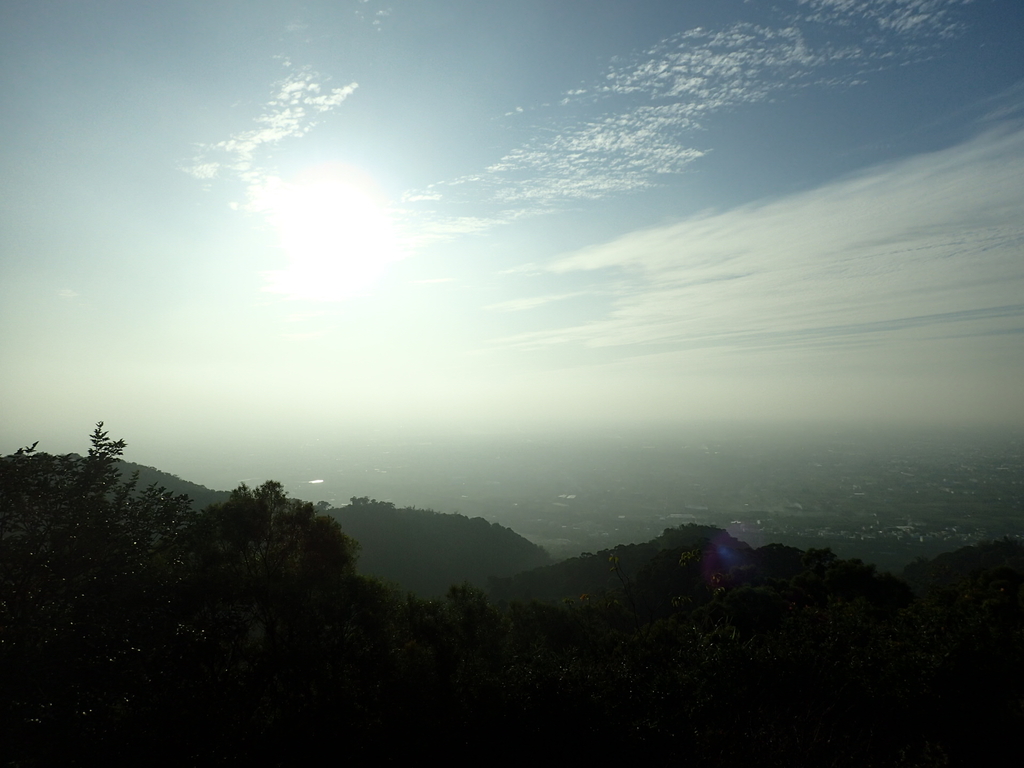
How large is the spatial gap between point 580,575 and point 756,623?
83.2 feet

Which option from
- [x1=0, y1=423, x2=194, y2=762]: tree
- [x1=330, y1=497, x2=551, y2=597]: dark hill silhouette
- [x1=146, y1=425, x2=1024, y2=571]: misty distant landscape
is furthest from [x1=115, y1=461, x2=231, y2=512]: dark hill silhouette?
[x1=0, y1=423, x2=194, y2=762]: tree

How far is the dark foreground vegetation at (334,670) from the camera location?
728cm

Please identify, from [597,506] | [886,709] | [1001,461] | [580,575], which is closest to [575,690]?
[886,709]

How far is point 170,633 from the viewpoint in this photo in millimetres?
8273

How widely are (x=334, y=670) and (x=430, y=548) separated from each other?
46.5m

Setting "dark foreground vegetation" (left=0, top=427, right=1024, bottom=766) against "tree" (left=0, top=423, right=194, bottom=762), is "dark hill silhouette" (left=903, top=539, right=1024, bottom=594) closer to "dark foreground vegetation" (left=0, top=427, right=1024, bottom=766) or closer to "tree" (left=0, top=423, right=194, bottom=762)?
"dark foreground vegetation" (left=0, top=427, right=1024, bottom=766)

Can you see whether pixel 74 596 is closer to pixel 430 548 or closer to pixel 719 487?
pixel 430 548

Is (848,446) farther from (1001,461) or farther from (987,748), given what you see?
(987,748)

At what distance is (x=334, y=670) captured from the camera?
1041cm

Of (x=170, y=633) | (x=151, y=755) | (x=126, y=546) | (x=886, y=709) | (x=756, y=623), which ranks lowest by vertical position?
(x=756, y=623)

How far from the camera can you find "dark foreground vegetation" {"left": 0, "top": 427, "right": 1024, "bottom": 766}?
23.9 feet

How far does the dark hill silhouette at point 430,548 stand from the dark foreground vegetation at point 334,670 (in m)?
37.7

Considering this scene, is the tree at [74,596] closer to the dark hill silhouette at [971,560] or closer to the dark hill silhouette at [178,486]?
the dark hill silhouette at [178,486]

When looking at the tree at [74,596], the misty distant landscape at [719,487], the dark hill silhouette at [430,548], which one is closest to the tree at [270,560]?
the tree at [74,596]
